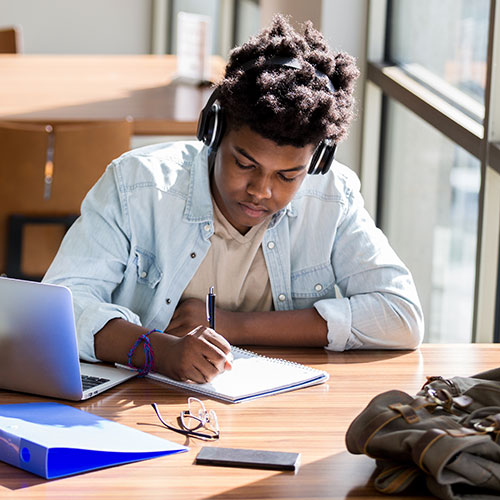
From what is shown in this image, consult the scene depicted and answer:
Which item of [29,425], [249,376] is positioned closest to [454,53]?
[249,376]

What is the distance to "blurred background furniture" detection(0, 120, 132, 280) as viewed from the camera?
259 cm

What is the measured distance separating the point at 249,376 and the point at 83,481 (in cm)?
41

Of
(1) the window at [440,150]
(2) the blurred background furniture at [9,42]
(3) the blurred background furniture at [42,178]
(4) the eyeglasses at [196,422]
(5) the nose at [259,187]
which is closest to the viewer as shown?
(4) the eyeglasses at [196,422]

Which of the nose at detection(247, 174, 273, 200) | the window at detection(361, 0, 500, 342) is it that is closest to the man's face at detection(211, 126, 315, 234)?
the nose at detection(247, 174, 273, 200)

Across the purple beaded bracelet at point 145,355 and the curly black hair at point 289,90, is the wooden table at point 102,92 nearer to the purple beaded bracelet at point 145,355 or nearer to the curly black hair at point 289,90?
the curly black hair at point 289,90

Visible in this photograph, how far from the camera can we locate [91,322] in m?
1.45

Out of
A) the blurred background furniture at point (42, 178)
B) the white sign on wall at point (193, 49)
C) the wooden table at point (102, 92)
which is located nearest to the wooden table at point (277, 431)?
the blurred background furniture at point (42, 178)

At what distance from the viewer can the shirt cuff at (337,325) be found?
1558 millimetres

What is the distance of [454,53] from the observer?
2592 millimetres

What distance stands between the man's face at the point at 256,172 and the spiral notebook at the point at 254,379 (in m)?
0.26

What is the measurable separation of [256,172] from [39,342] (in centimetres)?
47

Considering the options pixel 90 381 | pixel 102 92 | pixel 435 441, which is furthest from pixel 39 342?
pixel 102 92

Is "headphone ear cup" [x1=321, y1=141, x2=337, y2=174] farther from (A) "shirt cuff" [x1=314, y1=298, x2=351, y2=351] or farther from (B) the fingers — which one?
→ (B) the fingers

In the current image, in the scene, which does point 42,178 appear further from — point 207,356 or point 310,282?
point 207,356
